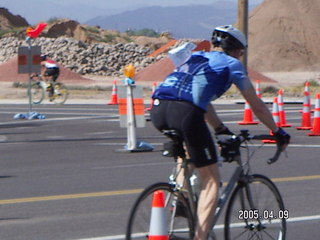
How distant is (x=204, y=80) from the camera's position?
22.0ft

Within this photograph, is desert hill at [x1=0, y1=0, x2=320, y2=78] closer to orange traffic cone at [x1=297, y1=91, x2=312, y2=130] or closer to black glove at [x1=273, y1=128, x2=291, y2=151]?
orange traffic cone at [x1=297, y1=91, x2=312, y2=130]

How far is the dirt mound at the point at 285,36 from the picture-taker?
79688 mm

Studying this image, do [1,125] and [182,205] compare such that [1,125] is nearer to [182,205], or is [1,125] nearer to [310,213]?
[310,213]

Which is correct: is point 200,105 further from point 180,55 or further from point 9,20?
point 9,20

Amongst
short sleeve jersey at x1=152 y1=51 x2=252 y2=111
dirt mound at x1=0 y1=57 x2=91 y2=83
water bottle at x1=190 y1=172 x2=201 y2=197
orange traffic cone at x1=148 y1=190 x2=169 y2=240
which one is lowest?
dirt mound at x1=0 y1=57 x2=91 y2=83

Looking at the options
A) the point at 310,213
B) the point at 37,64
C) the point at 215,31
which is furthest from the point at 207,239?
the point at 37,64

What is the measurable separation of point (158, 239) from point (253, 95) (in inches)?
49.1

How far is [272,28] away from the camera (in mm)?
87062

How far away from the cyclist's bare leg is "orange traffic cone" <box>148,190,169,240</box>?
0.90ft

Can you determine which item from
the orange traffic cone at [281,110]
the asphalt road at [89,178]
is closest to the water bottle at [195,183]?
the asphalt road at [89,178]

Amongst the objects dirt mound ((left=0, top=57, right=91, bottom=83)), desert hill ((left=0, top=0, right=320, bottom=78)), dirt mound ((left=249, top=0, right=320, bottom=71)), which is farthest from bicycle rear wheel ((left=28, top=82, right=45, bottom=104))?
dirt mound ((left=249, top=0, right=320, bottom=71))

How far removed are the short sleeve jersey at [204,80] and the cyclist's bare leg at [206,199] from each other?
46cm

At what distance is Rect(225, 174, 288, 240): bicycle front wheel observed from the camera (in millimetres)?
7152
